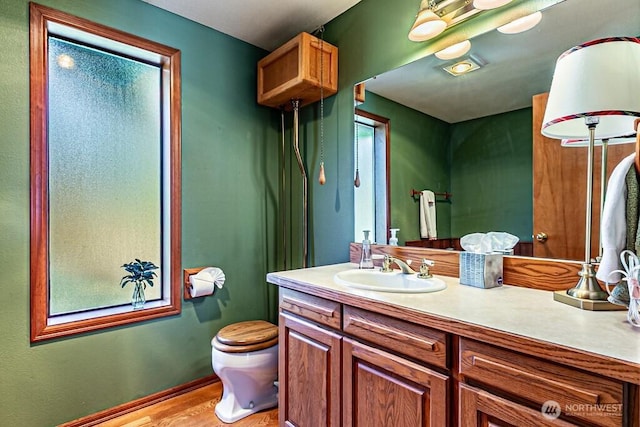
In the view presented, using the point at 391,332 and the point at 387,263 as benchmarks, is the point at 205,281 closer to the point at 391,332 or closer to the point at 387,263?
the point at 387,263

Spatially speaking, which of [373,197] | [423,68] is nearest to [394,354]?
[373,197]

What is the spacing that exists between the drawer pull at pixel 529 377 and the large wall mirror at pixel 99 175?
1825mm

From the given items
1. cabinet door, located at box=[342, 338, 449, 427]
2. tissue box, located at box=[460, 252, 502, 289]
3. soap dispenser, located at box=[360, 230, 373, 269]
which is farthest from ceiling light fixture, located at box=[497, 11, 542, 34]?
cabinet door, located at box=[342, 338, 449, 427]

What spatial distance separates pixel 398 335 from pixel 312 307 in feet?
1.49

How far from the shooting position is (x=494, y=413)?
89cm

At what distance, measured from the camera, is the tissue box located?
134cm

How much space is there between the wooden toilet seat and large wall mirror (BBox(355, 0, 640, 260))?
962mm

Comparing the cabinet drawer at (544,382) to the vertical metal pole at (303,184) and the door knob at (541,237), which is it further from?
the vertical metal pole at (303,184)

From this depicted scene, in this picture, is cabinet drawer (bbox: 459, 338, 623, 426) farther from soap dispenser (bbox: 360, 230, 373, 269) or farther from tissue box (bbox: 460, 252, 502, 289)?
soap dispenser (bbox: 360, 230, 373, 269)

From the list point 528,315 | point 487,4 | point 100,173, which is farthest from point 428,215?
point 100,173

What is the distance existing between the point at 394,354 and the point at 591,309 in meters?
0.60


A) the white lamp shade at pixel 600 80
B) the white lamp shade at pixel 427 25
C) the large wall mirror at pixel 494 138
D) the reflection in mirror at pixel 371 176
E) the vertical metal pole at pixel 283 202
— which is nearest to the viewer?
the white lamp shade at pixel 600 80

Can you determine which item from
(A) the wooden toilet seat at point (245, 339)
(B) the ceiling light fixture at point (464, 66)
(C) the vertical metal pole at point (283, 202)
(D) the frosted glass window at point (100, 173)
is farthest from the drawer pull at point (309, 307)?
(B) the ceiling light fixture at point (464, 66)

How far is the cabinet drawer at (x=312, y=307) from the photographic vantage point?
137cm
